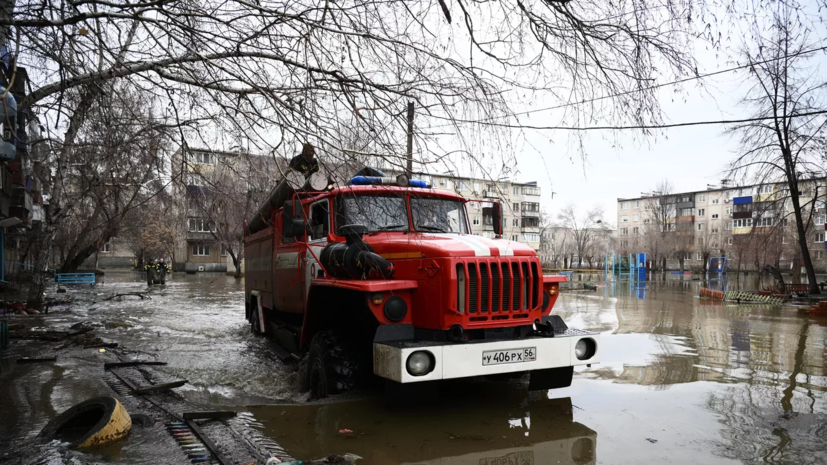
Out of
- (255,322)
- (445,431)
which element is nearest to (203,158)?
(445,431)

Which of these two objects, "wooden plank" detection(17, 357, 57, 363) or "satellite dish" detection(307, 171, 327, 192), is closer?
"satellite dish" detection(307, 171, 327, 192)

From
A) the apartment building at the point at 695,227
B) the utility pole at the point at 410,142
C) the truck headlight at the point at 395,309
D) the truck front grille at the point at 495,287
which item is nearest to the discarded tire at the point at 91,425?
the truck headlight at the point at 395,309

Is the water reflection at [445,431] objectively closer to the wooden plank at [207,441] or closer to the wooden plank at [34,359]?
the wooden plank at [207,441]

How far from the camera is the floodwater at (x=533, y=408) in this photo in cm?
449

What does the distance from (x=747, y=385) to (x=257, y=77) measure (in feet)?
20.9

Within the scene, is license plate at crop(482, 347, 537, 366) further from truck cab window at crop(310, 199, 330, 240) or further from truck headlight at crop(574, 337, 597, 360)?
truck cab window at crop(310, 199, 330, 240)

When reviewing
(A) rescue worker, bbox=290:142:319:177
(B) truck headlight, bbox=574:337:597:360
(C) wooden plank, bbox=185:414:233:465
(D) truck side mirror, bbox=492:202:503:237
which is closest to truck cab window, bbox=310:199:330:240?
(A) rescue worker, bbox=290:142:319:177

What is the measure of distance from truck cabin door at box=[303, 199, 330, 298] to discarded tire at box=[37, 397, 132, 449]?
7.93ft

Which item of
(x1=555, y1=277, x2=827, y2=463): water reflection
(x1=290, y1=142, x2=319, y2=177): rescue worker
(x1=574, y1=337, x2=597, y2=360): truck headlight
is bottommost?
(x1=555, y1=277, x2=827, y2=463): water reflection

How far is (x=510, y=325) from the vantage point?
5289 millimetres

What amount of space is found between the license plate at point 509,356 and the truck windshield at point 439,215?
5.64 ft

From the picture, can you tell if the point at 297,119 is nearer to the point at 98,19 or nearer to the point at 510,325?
the point at 98,19

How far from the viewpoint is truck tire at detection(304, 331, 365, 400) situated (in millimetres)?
5473

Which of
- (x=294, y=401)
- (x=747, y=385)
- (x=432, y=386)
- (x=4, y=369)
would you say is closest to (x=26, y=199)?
(x=4, y=369)
